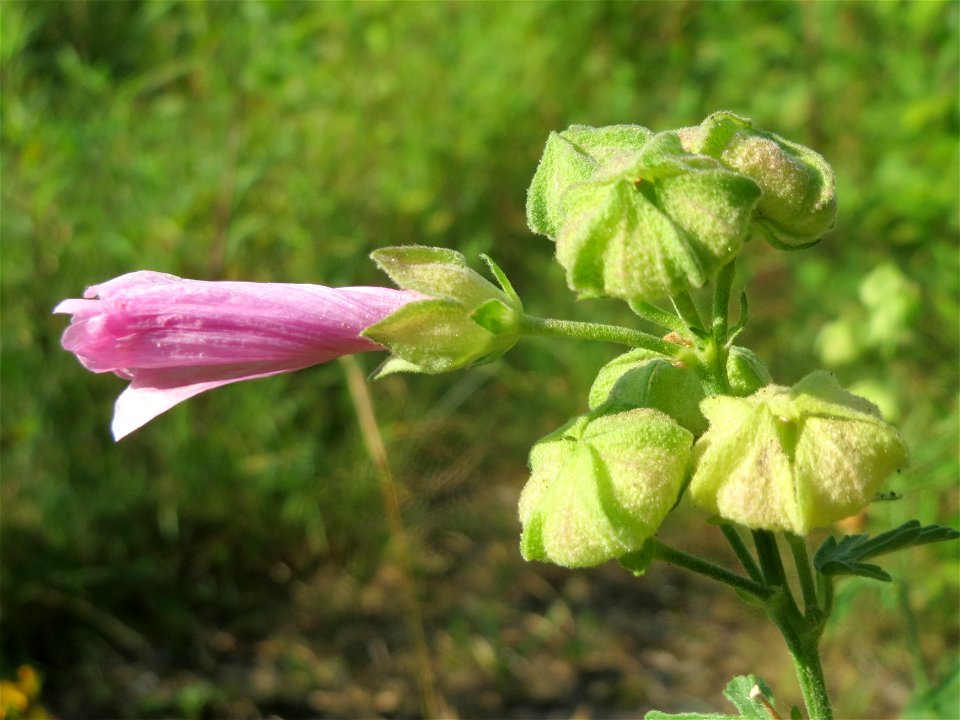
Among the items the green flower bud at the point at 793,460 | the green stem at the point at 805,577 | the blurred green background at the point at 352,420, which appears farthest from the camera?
the blurred green background at the point at 352,420

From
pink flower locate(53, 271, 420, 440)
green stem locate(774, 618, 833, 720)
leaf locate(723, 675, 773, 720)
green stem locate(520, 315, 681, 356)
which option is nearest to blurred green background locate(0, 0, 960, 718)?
leaf locate(723, 675, 773, 720)

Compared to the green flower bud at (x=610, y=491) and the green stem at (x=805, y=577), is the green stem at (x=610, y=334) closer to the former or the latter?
the green flower bud at (x=610, y=491)

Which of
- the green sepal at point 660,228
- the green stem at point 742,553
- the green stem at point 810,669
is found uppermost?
the green sepal at point 660,228

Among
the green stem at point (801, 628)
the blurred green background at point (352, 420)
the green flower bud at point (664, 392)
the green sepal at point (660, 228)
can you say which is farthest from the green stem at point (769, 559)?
the blurred green background at point (352, 420)

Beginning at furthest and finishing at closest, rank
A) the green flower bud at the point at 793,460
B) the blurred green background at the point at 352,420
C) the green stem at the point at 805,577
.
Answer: the blurred green background at the point at 352,420 < the green stem at the point at 805,577 < the green flower bud at the point at 793,460

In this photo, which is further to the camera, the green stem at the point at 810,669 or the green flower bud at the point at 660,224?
the green stem at the point at 810,669

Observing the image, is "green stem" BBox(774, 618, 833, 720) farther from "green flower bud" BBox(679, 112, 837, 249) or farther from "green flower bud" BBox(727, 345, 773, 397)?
"green flower bud" BBox(679, 112, 837, 249)
